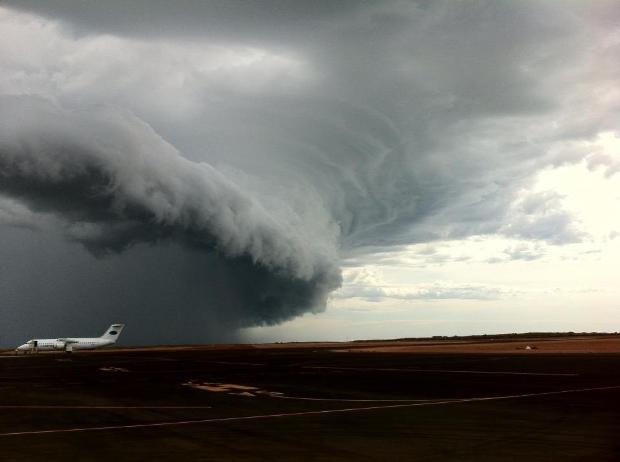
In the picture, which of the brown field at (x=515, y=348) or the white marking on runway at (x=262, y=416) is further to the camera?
the brown field at (x=515, y=348)

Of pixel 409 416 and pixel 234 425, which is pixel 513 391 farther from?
pixel 234 425

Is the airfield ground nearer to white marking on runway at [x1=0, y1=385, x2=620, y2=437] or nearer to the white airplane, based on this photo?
white marking on runway at [x1=0, y1=385, x2=620, y2=437]

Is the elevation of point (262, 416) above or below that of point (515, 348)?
below

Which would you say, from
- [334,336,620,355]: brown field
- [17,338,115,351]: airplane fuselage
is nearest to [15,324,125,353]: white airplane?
[17,338,115,351]: airplane fuselage

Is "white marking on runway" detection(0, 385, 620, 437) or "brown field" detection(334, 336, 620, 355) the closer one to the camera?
"white marking on runway" detection(0, 385, 620, 437)

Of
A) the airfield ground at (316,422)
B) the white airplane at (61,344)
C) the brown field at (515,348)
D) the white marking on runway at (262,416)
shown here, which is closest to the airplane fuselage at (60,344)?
the white airplane at (61,344)

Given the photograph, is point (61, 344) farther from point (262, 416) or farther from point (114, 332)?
point (262, 416)

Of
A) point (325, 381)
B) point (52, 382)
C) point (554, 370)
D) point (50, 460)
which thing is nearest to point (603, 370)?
point (554, 370)

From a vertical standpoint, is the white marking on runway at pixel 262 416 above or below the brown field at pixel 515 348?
below

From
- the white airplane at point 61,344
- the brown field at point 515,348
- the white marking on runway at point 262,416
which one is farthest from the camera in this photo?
the white airplane at point 61,344

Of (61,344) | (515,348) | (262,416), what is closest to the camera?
(262,416)

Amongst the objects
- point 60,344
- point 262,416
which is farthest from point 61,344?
point 262,416

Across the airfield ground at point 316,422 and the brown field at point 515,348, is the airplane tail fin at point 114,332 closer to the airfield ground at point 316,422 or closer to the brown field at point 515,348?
the brown field at point 515,348
